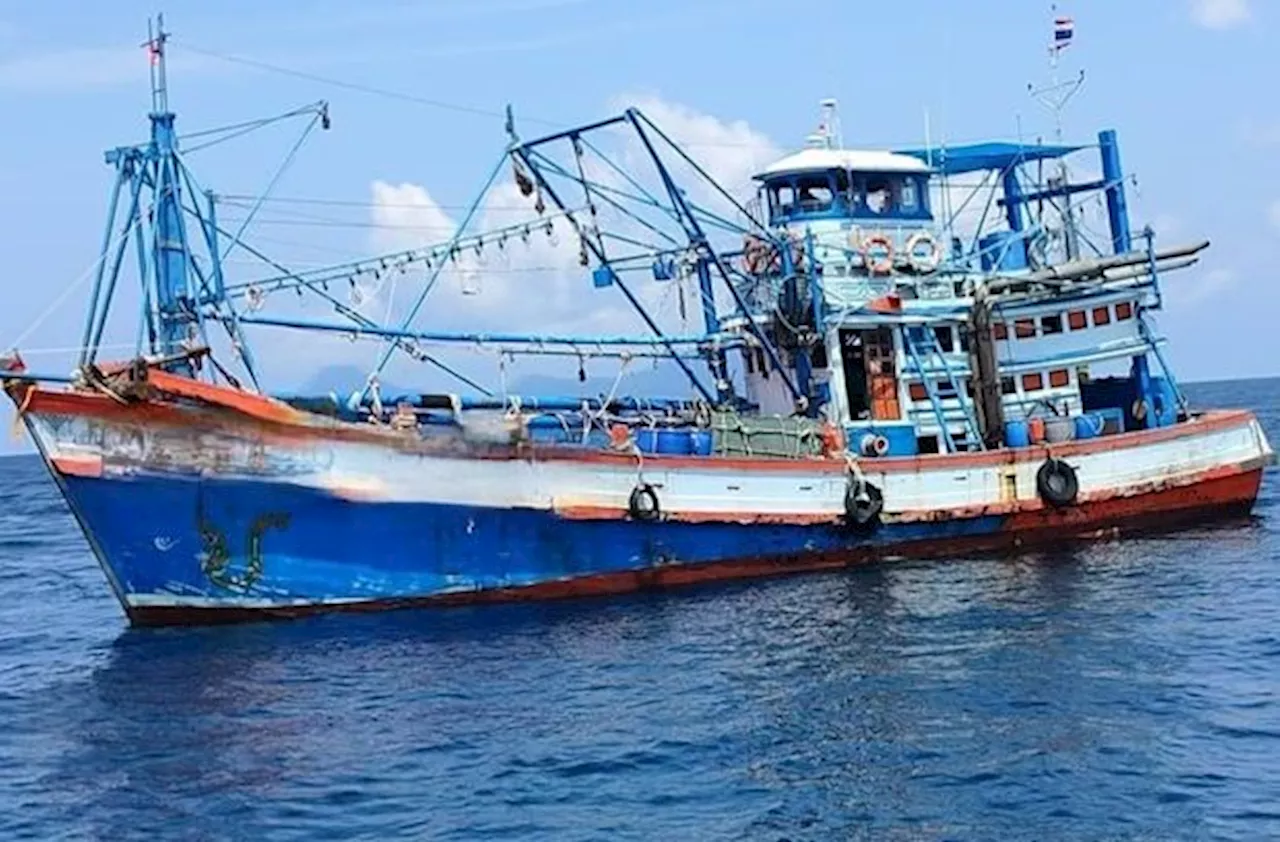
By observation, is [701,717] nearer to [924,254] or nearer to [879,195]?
[924,254]

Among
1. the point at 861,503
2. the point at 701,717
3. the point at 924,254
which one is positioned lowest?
the point at 701,717

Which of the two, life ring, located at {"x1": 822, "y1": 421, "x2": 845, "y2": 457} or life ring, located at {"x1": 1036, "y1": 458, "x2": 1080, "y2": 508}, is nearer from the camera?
life ring, located at {"x1": 822, "y1": 421, "x2": 845, "y2": 457}

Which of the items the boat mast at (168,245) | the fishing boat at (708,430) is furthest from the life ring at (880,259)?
the boat mast at (168,245)

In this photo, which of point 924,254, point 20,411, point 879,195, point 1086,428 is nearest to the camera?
point 20,411

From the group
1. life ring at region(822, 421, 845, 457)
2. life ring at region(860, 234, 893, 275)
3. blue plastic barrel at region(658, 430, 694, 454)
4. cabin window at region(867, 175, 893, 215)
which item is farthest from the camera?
cabin window at region(867, 175, 893, 215)

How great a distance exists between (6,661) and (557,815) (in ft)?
40.9

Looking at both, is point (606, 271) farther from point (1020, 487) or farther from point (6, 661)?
point (6, 661)

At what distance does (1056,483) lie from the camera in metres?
26.0

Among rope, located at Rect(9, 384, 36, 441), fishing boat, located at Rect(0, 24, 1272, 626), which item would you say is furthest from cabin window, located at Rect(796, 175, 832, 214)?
rope, located at Rect(9, 384, 36, 441)

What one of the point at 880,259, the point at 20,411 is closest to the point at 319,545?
the point at 20,411

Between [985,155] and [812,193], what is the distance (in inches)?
154

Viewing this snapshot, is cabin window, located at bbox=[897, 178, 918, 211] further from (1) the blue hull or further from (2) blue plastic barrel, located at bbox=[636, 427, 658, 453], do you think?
(1) the blue hull

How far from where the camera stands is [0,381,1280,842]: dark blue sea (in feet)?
43.6

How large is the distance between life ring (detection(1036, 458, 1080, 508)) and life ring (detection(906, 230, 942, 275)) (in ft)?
13.2
